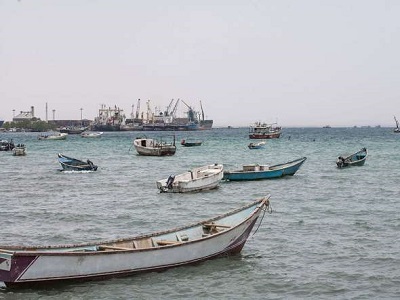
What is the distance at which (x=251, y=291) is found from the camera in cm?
1678

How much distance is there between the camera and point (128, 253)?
54.7 ft

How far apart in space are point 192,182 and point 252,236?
14.8 metres

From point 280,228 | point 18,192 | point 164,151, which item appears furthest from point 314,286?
point 164,151

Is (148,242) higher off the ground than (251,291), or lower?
higher

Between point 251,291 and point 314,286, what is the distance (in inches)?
75.7

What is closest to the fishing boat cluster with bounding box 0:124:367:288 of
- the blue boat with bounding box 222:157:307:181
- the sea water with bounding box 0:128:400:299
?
the sea water with bounding box 0:128:400:299

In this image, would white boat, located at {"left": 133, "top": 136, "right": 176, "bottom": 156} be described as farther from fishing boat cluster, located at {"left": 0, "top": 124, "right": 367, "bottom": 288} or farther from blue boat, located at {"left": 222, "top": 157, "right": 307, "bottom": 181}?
fishing boat cluster, located at {"left": 0, "top": 124, "right": 367, "bottom": 288}

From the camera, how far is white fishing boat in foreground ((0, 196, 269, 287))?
601 inches

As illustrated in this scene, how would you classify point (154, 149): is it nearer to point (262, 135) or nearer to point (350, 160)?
point (350, 160)

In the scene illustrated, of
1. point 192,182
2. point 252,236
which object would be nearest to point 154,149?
point 192,182

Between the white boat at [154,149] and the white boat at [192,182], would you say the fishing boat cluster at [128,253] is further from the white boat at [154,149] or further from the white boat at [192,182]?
the white boat at [154,149]

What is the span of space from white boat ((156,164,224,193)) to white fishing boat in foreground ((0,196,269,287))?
16.9 metres

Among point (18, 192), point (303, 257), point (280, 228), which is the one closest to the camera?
point (303, 257)

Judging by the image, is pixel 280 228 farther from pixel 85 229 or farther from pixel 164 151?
pixel 164 151
